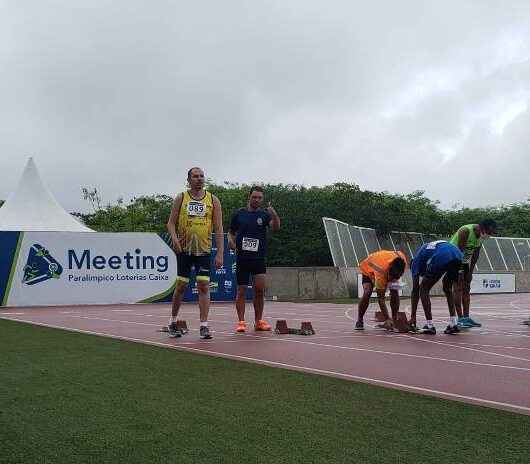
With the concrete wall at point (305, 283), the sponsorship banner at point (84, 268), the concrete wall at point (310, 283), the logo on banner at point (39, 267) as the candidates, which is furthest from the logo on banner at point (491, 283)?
the logo on banner at point (39, 267)

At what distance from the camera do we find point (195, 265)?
8078 millimetres

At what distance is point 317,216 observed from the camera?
4384 centimetres

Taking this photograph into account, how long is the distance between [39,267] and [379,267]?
13487 millimetres

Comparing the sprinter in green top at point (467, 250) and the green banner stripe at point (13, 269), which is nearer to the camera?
the sprinter in green top at point (467, 250)

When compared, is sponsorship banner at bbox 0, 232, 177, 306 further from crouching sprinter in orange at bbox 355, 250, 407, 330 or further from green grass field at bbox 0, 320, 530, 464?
green grass field at bbox 0, 320, 530, 464

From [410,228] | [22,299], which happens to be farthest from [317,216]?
[22,299]

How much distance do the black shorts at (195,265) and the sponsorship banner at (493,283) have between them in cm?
2778

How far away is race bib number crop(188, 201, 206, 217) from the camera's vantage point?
8.09m

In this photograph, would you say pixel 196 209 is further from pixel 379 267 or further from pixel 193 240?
pixel 379 267

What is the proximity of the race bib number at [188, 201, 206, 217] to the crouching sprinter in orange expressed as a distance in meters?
2.94

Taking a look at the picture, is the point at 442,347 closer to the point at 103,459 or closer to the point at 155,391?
the point at 155,391

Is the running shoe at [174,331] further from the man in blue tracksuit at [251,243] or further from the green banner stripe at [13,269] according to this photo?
the green banner stripe at [13,269]

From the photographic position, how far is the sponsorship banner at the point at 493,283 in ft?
112

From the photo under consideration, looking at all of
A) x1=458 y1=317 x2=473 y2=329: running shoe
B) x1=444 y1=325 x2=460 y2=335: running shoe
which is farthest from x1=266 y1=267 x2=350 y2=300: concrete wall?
x1=444 y1=325 x2=460 y2=335: running shoe
